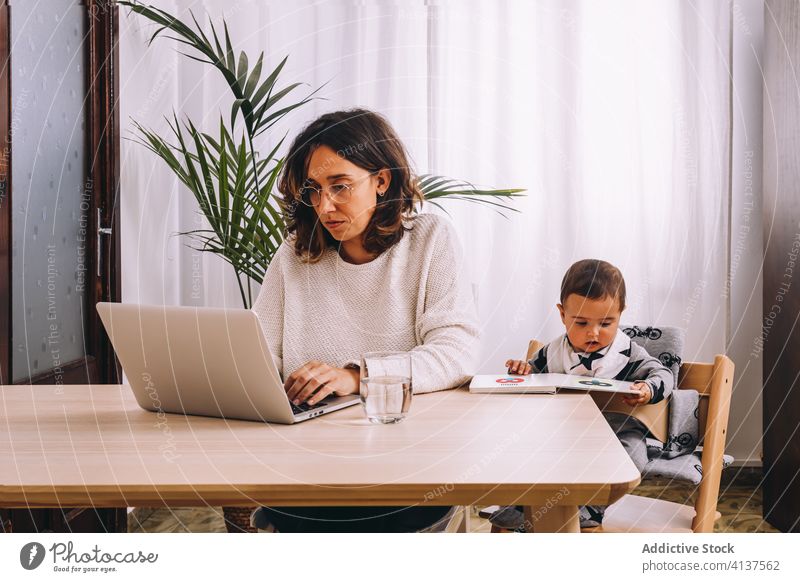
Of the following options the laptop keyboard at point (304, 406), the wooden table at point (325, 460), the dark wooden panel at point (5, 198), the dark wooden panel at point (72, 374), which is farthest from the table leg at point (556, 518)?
the dark wooden panel at point (72, 374)

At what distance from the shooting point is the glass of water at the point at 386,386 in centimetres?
88

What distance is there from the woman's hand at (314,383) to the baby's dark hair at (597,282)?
0.61 m

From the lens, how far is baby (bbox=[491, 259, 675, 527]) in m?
1.37

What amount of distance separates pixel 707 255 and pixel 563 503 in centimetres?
200

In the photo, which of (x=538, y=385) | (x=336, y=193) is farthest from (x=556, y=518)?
(x=336, y=193)

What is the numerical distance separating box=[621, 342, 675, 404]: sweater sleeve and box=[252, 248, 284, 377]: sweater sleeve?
644mm

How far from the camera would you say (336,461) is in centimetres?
72

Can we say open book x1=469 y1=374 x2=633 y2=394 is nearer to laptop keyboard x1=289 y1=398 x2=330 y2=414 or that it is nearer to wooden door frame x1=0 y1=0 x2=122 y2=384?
laptop keyboard x1=289 y1=398 x2=330 y2=414

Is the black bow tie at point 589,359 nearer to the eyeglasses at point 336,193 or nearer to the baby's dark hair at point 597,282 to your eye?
the baby's dark hair at point 597,282

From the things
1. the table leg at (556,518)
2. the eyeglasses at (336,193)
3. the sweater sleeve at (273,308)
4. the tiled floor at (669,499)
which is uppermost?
the eyeglasses at (336,193)

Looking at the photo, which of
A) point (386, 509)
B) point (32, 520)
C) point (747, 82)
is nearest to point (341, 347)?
point (386, 509)

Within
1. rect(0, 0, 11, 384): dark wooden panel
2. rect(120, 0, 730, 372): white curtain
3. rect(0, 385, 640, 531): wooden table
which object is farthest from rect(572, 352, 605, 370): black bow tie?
rect(0, 0, 11, 384): dark wooden panel

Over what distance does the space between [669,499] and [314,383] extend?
166 centimetres
